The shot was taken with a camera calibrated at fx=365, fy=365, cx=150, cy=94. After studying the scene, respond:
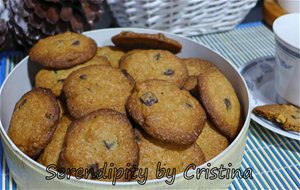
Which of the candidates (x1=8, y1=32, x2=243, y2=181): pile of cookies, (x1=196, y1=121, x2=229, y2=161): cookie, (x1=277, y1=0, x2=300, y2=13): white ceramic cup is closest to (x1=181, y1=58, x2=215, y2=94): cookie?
(x1=8, y1=32, x2=243, y2=181): pile of cookies

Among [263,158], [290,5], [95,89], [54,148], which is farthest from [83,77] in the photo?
[290,5]

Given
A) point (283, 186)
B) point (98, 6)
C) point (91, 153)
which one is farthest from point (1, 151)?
point (283, 186)

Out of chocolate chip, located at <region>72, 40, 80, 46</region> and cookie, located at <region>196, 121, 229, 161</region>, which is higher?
chocolate chip, located at <region>72, 40, 80, 46</region>

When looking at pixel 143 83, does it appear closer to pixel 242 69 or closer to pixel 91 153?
pixel 91 153

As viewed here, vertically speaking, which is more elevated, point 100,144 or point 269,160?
point 100,144

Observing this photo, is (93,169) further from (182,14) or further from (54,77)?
(182,14)

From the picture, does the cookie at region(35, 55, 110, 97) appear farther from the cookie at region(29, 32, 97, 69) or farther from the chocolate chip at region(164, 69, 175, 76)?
the chocolate chip at region(164, 69, 175, 76)
